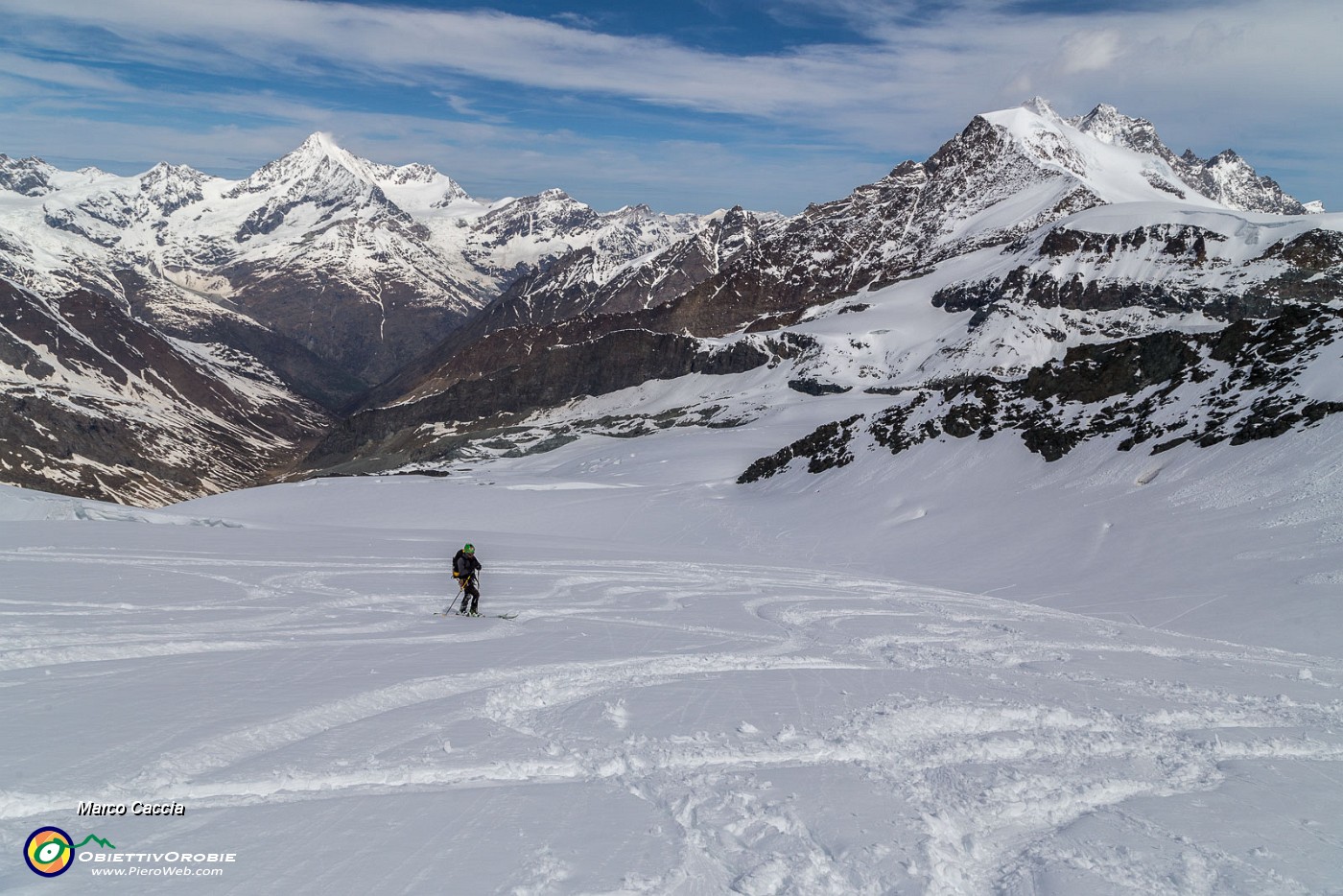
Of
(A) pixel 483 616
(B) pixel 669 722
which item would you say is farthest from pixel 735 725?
(A) pixel 483 616

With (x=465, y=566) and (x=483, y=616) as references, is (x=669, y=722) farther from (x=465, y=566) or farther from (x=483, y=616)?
(x=465, y=566)

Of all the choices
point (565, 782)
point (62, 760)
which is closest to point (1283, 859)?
point (565, 782)

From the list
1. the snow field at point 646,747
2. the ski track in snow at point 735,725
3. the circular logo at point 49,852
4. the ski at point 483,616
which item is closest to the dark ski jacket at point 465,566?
the ski at point 483,616

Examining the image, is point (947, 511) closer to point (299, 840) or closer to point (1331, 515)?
point (1331, 515)

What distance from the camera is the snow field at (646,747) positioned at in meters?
6.78

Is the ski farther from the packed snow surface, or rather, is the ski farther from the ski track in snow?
the packed snow surface

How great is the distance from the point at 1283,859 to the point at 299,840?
8.07 meters

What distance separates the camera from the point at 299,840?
6.64 metres

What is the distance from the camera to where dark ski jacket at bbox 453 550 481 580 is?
681 inches

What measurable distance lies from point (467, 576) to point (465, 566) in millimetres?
228

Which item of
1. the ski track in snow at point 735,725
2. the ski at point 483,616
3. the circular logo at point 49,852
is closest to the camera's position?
the circular logo at point 49,852

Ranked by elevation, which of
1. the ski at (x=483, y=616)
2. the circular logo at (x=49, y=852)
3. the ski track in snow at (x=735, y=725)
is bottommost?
the ski at (x=483, y=616)

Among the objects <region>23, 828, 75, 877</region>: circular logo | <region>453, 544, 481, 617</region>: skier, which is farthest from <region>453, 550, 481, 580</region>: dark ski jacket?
<region>23, 828, 75, 877</region>: circular logo

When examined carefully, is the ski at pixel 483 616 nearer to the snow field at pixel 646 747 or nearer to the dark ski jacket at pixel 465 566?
the snow field at pixel 646 747
